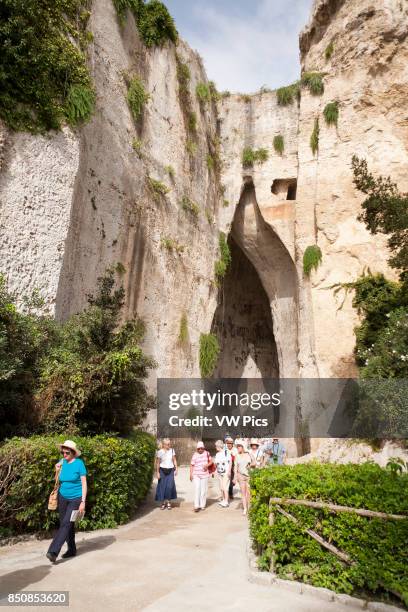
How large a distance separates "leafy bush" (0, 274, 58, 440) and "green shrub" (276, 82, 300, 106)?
17.5 m

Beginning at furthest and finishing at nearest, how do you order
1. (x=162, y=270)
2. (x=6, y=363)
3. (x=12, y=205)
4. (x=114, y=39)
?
1. (x=162, y=270)
2. (x=114, y=39)
3. (x=12, y=205)
4. (x=6, y=363)

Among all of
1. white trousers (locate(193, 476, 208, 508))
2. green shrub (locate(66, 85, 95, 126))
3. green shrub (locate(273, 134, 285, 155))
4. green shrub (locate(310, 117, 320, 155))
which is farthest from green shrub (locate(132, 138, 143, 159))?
white trousers (locate(193, 476, 208, 508))

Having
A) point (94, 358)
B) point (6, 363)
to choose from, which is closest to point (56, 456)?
point (6, 363)

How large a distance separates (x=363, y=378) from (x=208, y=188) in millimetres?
11570

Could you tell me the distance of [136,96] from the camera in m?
14.9

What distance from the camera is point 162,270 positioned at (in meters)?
16.0

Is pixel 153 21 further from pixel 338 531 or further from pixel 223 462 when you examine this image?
pixel 338 531

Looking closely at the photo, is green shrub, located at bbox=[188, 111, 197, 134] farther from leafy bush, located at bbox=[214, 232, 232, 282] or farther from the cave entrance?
the cave entrance

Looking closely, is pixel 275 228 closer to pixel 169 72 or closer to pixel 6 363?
pixel 169 72

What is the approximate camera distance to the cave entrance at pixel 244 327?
23844 millimetres

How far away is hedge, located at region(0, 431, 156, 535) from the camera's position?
18.9 ft

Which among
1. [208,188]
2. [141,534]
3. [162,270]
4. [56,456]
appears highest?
[208,188]

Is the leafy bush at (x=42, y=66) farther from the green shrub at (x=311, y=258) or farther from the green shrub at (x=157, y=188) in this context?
the green shrub at (x=311, y=258)

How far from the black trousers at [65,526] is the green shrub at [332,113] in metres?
17.5
